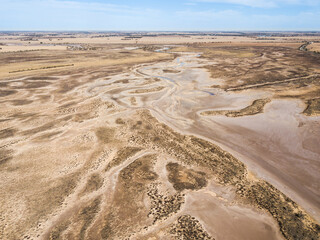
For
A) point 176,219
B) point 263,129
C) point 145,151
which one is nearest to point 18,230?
point 176,219

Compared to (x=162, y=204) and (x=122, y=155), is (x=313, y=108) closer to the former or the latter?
(x=162, y=204)

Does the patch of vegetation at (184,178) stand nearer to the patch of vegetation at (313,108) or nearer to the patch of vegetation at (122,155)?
the patch of vegetation at (122,155)

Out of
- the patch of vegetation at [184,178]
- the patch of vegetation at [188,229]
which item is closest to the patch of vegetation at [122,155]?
the patch of vegetation at [184,178]

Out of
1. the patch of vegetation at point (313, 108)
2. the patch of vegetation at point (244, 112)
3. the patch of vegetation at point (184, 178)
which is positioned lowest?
the patch of vegetation at point (184, 178)

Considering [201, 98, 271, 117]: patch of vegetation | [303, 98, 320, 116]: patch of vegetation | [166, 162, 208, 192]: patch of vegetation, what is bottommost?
[166, 162, 208, 192]: patch of vegetation

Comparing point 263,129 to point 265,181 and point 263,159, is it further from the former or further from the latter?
point 265,181

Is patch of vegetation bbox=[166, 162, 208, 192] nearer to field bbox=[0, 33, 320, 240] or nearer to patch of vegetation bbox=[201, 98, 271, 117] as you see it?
field bbox=[0, 33, 320, 240]

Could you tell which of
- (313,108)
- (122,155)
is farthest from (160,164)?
(313,108)

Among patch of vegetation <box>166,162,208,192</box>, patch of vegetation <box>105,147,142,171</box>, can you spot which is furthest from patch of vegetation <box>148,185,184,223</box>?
patch of vegetation <box>105,147,142,171</box>
